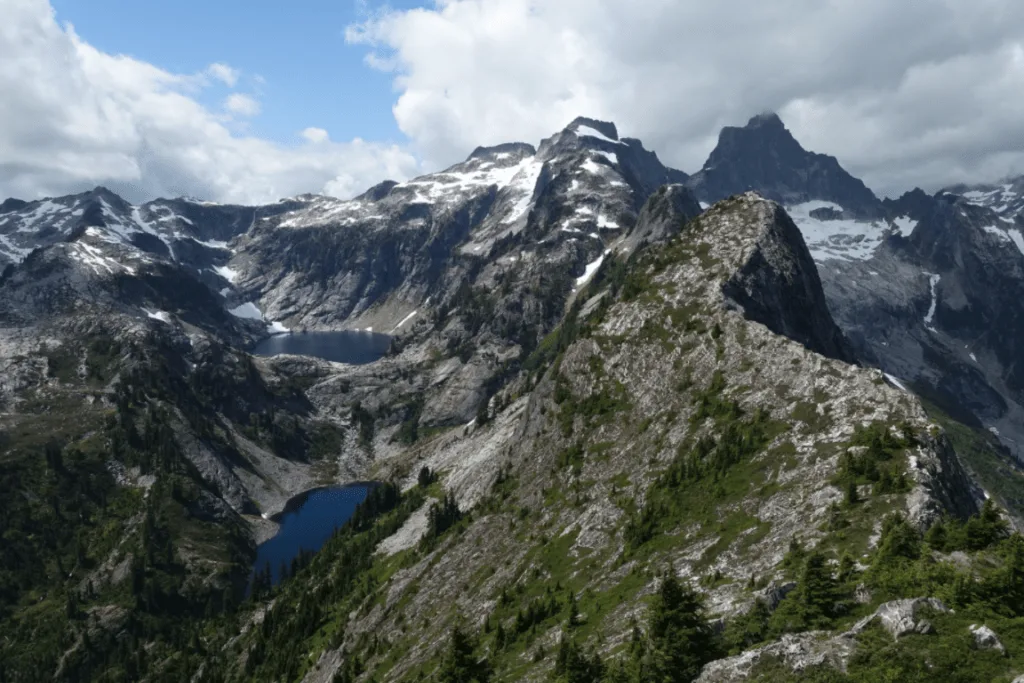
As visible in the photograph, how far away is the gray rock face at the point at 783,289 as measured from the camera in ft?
367

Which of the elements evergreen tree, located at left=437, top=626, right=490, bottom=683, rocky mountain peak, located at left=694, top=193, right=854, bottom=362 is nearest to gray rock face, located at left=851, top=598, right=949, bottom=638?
evergreen tree, located at left=437, top=626, right=490, bottom=683

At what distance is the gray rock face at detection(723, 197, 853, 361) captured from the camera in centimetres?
11188

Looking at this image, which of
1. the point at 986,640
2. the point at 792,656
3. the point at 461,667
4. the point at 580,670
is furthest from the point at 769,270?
the point at 986,640

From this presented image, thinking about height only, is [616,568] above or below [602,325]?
below

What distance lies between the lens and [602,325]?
12062 centimetres

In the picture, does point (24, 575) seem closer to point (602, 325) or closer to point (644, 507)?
point (602, 325)

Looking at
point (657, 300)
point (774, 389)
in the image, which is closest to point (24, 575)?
point (657, 300)

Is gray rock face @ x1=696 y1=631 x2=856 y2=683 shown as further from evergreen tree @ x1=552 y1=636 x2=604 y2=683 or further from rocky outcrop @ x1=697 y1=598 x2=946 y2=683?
evergreen tree @ x1=552 y1=636 x2=604 y2=683

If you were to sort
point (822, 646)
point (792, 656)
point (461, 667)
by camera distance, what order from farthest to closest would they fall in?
point (461, 667) → point (822, 646) → point (792, 656)

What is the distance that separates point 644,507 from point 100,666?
476ft

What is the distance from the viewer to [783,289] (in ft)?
399

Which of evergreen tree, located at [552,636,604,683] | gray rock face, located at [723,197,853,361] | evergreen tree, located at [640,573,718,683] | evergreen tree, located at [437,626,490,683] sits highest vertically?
gray rock face, located at [723,197,853,361]

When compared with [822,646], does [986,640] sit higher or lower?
higher

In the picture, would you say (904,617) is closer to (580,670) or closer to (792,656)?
(792,656)
